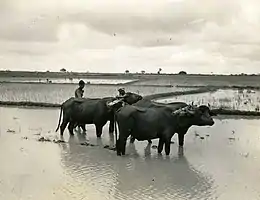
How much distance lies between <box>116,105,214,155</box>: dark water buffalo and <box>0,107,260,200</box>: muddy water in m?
0.34

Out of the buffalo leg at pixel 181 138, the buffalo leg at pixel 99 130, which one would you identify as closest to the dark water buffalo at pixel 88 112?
the buffalo leg at pixel 99 130

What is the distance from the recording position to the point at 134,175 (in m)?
7.52

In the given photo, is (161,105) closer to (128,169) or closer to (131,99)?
(131,99)

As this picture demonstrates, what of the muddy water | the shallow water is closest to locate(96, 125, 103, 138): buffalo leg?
the muddy water

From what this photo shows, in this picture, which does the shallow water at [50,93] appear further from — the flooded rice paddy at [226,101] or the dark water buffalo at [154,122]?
the dark water buffalo at [154,122]

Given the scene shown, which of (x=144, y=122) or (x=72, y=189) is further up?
(x=144, y=122)

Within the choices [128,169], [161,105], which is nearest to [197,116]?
[161,105]

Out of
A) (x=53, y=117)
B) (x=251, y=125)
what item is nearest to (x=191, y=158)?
(x=251, y=125)

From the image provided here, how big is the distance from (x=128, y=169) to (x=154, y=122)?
133 cm

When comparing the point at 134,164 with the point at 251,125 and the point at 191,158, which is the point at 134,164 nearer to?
the point at 191,158

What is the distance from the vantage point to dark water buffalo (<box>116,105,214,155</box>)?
29.1ft

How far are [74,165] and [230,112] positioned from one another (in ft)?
32.2

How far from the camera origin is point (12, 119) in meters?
15.1

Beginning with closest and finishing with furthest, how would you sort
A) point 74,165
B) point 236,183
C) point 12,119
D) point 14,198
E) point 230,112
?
point 14,198
point 236,183
point 74,165
point 12,119
point 230,112
